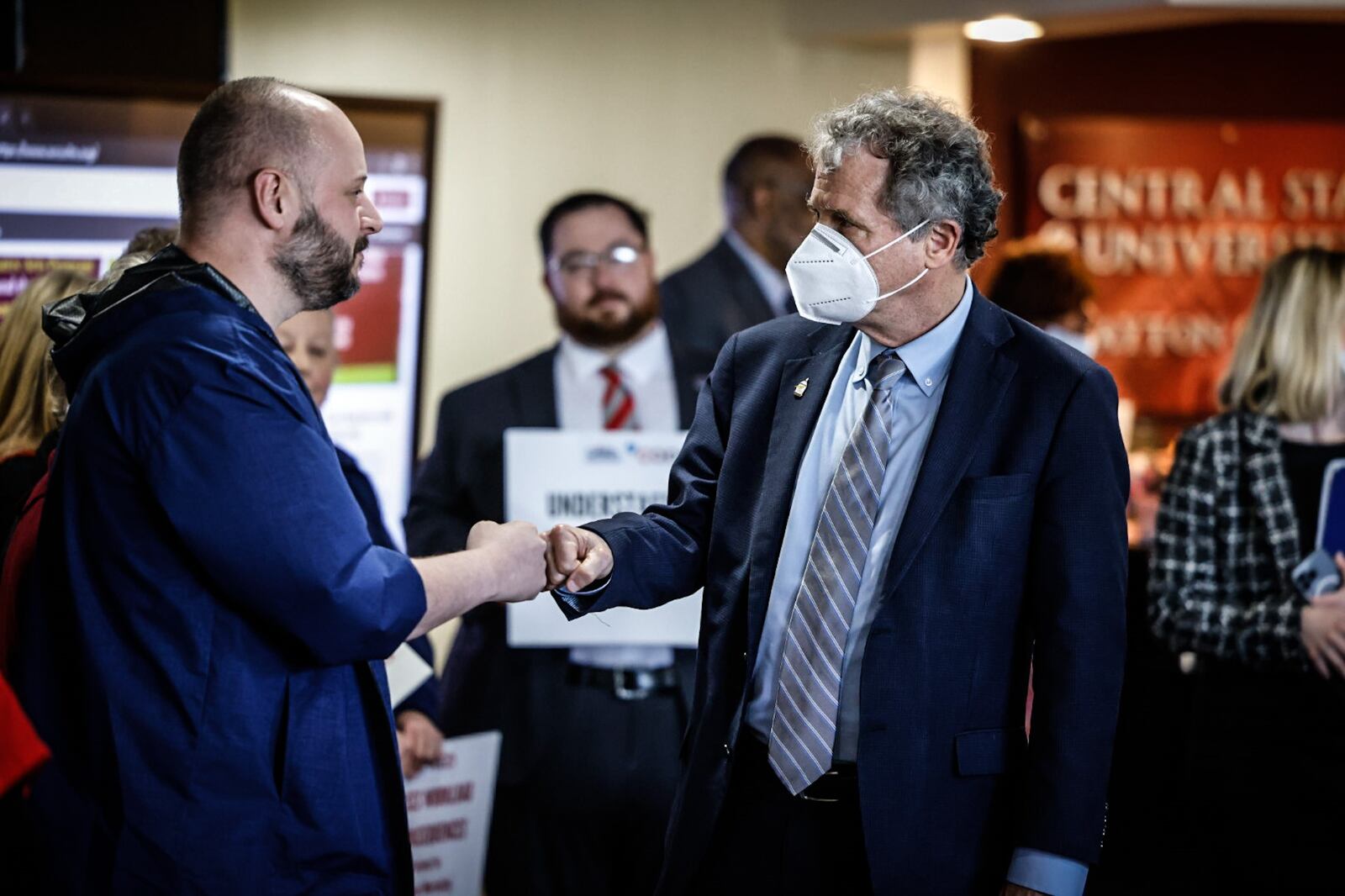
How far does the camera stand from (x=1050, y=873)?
2016 mm

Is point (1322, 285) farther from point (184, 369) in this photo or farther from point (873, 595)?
point (184, 369)

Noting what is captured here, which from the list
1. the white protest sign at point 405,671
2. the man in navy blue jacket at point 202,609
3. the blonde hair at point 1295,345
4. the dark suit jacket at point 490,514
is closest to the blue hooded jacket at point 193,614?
the man in navy blue jacket at point 202,609

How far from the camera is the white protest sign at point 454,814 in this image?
3518 mm

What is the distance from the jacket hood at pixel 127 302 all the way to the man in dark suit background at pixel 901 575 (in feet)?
2.17

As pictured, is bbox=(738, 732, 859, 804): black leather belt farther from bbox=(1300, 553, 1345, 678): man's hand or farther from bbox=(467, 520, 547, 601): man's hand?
bbox=(1300, 553, 1345, 678): man's hand

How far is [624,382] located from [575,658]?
775 mm

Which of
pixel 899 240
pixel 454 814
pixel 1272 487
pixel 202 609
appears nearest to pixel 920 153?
pixel 899 240

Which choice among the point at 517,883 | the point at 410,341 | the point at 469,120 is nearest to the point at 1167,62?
the point at 469,120

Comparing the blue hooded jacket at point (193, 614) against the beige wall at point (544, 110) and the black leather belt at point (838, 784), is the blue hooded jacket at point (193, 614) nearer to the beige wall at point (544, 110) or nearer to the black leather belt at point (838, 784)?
the black leather belt at point (838, 784)

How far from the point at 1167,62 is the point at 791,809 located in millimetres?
5316

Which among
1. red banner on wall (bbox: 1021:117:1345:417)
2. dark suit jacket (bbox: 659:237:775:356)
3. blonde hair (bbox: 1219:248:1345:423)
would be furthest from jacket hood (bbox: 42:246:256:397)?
red banner on wall (bbox: 1021:117:1345:417)

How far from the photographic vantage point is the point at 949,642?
2.05 metres

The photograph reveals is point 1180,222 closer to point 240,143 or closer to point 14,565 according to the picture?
point 240,143

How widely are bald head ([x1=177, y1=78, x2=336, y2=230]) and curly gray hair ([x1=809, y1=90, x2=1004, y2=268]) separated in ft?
2.70
